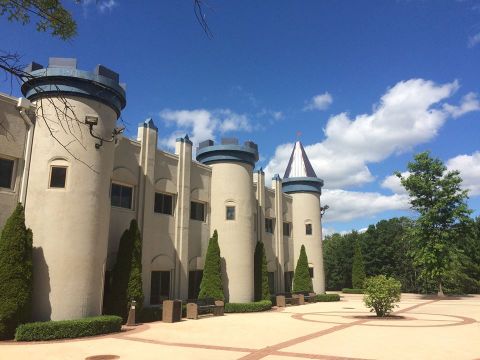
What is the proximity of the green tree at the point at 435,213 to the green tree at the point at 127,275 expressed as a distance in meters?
25.1

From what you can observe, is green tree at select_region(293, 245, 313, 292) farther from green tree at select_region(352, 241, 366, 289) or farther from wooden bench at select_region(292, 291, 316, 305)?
green tree at select_region(352, 241, 366, 289)

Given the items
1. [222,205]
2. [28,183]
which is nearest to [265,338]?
[28,183]

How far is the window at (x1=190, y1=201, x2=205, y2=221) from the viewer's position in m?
25.1

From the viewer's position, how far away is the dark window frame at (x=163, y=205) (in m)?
22.4

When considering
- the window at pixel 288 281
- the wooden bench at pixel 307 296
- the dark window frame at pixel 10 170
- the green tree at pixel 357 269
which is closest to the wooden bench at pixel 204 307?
the wooden bench at pixel 307 296

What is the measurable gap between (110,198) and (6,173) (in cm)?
425

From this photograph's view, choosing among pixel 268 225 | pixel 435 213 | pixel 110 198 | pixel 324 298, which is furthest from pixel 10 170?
pixel 435 213

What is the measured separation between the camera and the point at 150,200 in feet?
70.7

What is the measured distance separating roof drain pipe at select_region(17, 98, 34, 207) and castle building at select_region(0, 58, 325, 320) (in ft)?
0.13

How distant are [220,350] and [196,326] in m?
5.91

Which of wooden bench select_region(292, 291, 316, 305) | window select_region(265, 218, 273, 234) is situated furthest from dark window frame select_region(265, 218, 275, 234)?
wooden bench select_region(292, 291, 316, 305)

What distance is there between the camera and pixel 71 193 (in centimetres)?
1590

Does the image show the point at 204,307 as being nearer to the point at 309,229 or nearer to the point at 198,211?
the point at 198,211

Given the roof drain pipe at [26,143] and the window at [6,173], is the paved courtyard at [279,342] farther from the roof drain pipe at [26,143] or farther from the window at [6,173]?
the window at [6,173]
